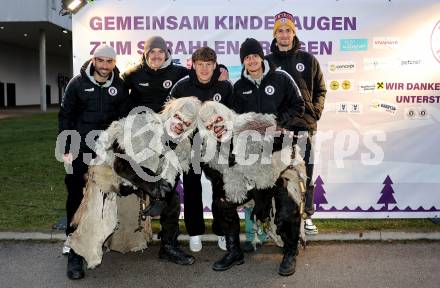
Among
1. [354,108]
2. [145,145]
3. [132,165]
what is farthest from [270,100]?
[354,108]

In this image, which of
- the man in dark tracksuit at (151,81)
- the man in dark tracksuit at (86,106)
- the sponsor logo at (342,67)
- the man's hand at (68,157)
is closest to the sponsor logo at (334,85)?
the sponsor logo at (342,67)

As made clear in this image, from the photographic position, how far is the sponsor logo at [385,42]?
5.71 meters

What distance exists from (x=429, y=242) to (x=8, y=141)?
451 inches

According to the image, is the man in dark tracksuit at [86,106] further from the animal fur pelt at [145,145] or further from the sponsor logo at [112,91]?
the animal fur pelt at [145,145]

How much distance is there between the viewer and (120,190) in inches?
167

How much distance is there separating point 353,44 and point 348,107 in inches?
28.9

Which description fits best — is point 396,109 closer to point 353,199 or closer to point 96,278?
point 353,199

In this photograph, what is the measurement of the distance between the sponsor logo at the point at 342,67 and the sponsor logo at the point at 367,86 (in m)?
0.19

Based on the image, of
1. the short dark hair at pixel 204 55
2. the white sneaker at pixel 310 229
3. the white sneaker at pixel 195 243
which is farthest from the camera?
the white sneaker at pixel 310 229

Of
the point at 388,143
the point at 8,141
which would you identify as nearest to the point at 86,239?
the point at 388,143

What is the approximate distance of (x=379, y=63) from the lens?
5.75m

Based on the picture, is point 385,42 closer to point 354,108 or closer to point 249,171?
point 354,108

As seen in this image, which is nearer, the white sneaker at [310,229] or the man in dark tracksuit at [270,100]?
the man in dark tracksuit at [270,100]

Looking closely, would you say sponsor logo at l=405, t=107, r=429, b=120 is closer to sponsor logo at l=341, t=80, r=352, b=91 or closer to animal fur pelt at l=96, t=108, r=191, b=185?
sponsor logo at l=341, t=80, r=352, b=91
